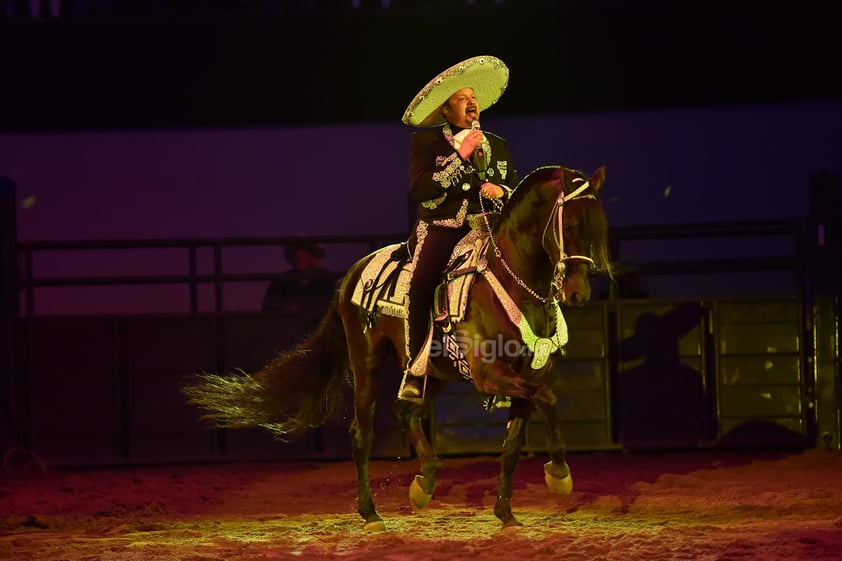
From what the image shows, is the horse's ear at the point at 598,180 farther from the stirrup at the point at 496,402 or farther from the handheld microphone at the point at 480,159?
the stirrup at the point at 496,402

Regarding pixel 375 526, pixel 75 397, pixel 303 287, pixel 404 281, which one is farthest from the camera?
pixel 303 287

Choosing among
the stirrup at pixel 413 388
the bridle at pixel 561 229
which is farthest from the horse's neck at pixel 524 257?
the stirrup at pixel 413 388

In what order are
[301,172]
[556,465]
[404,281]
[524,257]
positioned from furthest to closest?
1. [301,172]
2. [404,281]
3. [524,257]
4. [556,465]

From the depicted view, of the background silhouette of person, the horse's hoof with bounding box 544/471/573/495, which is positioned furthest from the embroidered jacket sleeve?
the background silhouette of person

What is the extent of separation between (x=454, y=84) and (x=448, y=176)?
1.64 ft

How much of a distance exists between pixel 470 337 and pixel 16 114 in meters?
7.24

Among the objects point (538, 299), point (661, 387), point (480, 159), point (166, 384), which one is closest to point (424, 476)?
point (538, 299)

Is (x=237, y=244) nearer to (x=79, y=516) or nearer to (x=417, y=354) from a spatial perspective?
(x=79, y=516)

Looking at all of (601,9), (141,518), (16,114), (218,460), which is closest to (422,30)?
(601,9)

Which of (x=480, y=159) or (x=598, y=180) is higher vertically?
(x=480, y=159)

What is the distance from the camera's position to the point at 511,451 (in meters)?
5.73

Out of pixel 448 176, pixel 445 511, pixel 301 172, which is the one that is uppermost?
pixel 301 172

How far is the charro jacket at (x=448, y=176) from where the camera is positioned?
583 cm

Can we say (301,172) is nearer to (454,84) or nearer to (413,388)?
(454,84)
